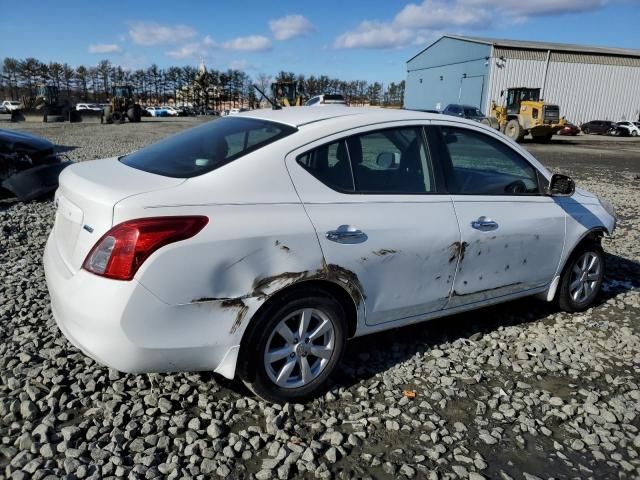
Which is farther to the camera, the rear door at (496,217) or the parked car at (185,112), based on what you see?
the parked car at (185,112)

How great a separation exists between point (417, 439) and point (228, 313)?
4.07 ft

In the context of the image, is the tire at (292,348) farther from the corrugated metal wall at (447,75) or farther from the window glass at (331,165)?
the corrugated metal wall at (447,75)

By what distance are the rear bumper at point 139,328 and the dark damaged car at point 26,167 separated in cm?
642

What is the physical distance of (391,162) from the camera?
3.30 metres

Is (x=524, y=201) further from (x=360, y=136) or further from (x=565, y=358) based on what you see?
(x=360, y=136)

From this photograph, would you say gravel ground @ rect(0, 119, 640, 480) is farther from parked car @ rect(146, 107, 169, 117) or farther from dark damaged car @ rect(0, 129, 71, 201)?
parked car @ rect(146, 107, 169, 117)

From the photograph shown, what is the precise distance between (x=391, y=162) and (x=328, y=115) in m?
0.52

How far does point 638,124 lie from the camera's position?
41.9 m

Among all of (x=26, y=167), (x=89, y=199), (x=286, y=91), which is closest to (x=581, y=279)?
(x=89, y=199)

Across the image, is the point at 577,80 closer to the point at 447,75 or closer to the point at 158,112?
the point at 447,75

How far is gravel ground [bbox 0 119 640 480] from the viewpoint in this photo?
247cm

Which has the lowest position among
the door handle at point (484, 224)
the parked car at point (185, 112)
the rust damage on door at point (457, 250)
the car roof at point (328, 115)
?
the parked car at point (185, 112)

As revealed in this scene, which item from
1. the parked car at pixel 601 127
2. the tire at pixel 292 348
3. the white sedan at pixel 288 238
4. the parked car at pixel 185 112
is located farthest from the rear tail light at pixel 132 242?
the parked car at pixel 185 112

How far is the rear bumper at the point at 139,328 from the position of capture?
2.33 metres
